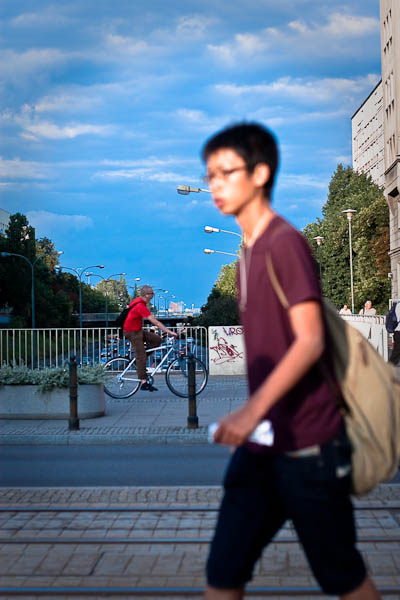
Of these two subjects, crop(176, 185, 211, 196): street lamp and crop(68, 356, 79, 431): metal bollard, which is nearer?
crop(68, 356, 79, 431): metal bollard

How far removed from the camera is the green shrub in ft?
39.0

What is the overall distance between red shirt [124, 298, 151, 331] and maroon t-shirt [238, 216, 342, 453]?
10.8 m

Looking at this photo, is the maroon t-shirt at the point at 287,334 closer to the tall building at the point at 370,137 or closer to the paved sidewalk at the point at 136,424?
the paved sidewalk at the point at 136,424

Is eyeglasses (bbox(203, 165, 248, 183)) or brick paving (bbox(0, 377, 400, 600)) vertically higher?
eyeglasses (bbox(203, 165, 248, 183))

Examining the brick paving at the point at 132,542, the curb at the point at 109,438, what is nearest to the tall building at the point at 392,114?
the curb at the point at 109,438

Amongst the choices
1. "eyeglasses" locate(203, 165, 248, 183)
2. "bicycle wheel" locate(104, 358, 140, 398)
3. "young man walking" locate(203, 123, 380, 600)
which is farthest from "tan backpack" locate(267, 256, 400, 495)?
"bicycle wheel" locate(104, 358, 140, 398)

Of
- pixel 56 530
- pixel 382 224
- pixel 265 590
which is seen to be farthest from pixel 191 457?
pixel 382 224

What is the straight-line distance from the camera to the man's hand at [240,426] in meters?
2.30

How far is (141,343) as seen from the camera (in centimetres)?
1385

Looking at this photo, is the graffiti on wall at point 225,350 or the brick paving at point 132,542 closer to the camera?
the brick paving at point 132,542

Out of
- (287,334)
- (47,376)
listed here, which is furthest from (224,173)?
(47,376)

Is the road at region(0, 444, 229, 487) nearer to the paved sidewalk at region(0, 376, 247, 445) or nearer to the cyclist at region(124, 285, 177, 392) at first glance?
the paved sidewalk at region(0, 376, 247, 445)

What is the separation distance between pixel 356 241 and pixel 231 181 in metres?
62.5

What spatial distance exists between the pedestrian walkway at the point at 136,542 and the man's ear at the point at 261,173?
2.38 metres
